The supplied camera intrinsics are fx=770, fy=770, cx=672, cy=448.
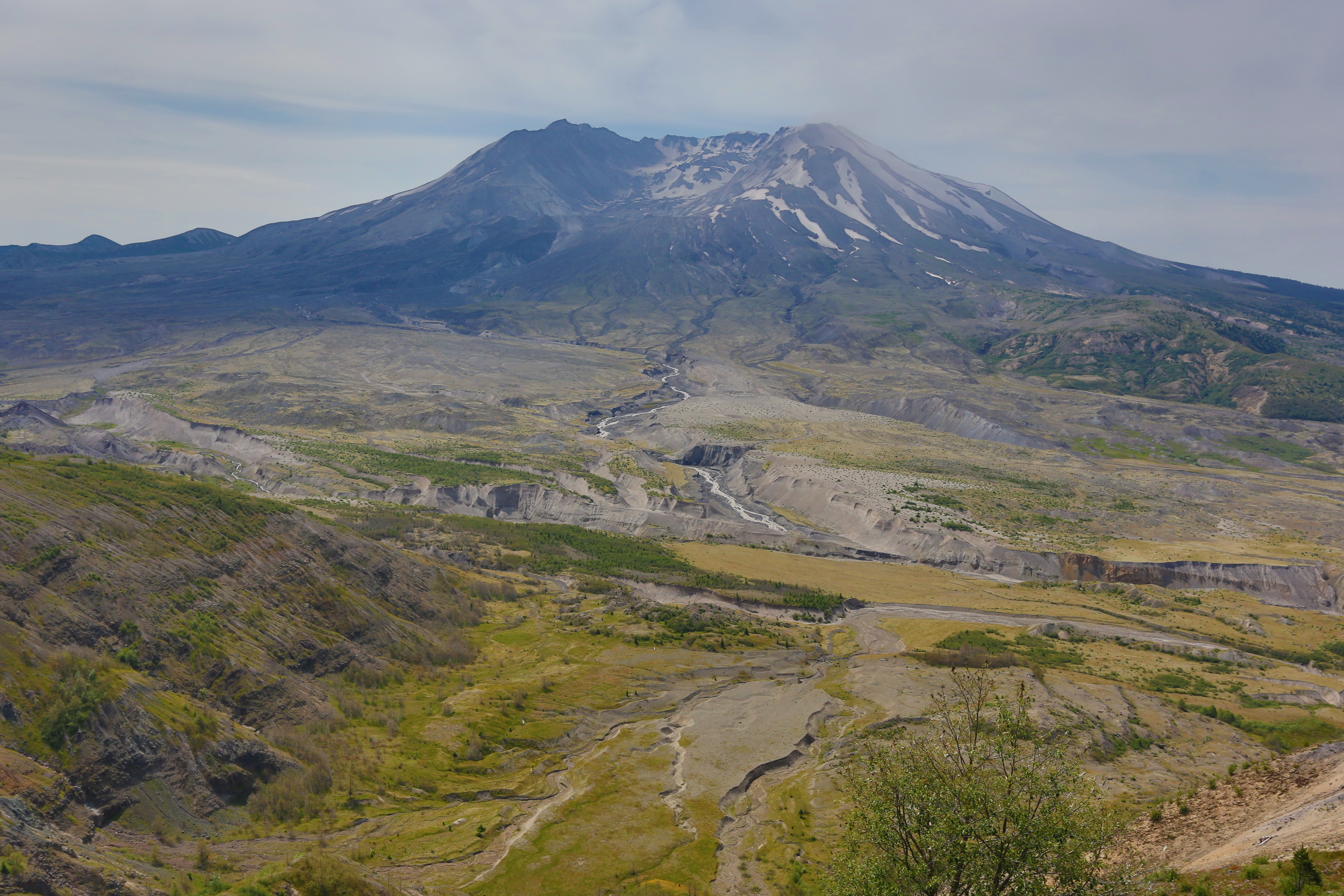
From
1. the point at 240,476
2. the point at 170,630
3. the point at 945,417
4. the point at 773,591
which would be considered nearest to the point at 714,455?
the point at 945,417

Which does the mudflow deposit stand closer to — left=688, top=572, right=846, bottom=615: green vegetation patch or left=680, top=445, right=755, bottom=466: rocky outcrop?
left=688, top=572, right=846, bottom=615: green vegetation patch

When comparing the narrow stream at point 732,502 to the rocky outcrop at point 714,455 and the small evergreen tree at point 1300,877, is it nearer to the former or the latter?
the rocky outcrop at point 714,455

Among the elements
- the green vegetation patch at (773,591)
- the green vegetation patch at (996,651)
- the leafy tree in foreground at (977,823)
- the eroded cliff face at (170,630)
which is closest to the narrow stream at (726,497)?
the green vegetation patch at (773,591)

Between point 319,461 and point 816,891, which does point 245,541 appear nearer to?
point 816,891

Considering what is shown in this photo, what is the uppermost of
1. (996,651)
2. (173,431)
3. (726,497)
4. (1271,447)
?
(173,431)

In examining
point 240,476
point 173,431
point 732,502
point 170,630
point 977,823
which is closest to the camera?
point 977,823

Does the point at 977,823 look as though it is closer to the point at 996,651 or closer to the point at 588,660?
the point at 588,660

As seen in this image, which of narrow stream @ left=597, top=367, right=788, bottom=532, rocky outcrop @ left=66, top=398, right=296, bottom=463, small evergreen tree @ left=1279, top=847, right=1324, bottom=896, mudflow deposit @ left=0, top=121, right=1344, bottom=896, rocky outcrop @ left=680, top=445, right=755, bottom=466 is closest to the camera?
small evergreen tree @ left=1279, top=847, right=1324, bottom=896

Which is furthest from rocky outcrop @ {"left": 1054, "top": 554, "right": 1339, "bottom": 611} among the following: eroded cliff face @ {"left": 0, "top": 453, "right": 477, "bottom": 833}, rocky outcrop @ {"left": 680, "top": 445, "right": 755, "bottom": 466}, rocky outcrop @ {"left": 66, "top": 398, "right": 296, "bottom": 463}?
rocky outcrop @ {"left": 66, "top": 398, "right": 296, "bottom": 463}
